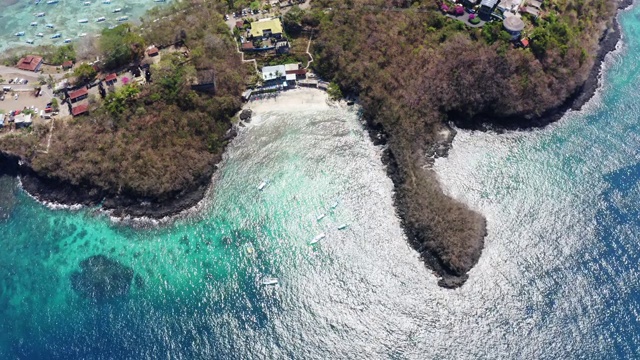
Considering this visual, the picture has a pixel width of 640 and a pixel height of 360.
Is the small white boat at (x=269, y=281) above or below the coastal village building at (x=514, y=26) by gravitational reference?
below

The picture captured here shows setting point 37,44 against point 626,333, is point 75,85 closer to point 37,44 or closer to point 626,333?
point 37,44

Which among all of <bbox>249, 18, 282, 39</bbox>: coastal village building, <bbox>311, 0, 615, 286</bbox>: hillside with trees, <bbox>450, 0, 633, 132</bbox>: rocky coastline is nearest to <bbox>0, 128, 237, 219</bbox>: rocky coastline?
<bbox>249, 18, 282, 39</bbox>: coastal village building

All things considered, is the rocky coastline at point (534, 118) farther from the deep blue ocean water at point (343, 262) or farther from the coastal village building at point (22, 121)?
the coastal village building at point (22, 121)

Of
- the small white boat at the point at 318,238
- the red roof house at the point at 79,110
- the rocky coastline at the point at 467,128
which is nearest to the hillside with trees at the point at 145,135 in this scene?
the red roof house at the point at 79,110

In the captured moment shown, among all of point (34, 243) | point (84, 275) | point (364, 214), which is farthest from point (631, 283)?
point (34, 243)

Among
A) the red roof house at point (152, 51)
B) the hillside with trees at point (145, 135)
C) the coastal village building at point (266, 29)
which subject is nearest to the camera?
the hillside with trees at point (145, 135)

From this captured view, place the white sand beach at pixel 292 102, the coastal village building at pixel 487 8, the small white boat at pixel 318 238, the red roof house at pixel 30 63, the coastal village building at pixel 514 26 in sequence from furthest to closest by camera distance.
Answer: the red roof house at pixel 30 63
the coastal village building at pixel 487 8
the white sand beach at pixel 292 102
the coastal village building at pixel 514 26
the small white boat at pixel 318 238

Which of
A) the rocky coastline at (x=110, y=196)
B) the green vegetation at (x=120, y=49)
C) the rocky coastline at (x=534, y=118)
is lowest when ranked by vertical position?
the rocky coastline at (x=110, y=196)

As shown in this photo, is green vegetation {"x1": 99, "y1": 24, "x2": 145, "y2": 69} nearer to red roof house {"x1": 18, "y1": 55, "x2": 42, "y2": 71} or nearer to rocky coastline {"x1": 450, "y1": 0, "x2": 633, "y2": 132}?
red roof house {"x1": 18, "y1": 55, "x2": 42, "y2": 71}
